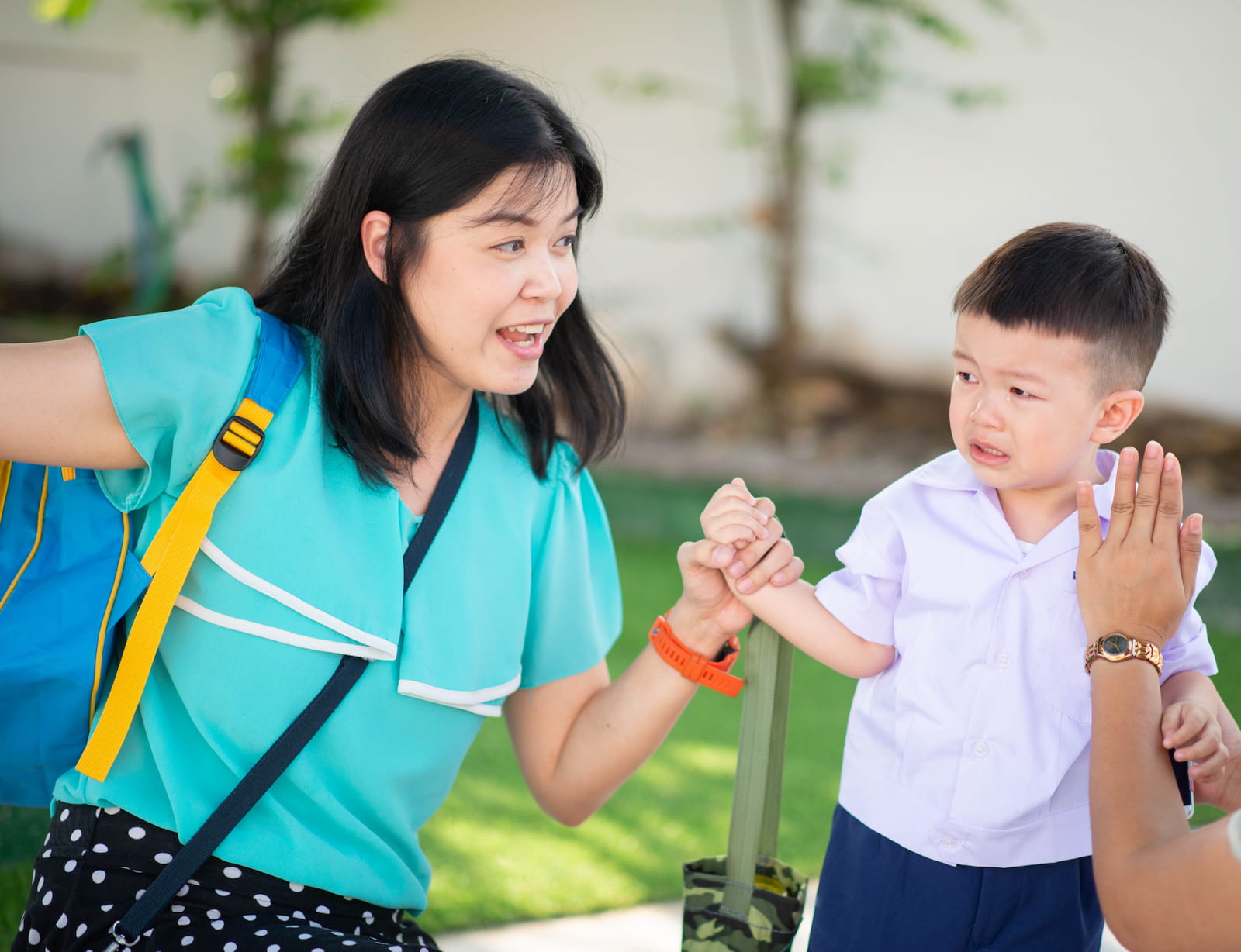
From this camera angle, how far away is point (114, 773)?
5.39 ft

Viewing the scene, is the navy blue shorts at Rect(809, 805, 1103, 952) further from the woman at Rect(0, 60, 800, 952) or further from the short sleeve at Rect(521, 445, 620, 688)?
the short sleeve at Rect(521, 445, 620, 688)

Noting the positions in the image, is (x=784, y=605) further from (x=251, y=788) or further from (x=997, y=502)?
(x=251, y=788)

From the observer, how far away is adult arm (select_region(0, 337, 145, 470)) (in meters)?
1.54

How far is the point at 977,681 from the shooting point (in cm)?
158

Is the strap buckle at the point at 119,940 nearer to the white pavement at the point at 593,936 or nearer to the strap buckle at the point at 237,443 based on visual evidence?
the strap buckle at the point at 237,443

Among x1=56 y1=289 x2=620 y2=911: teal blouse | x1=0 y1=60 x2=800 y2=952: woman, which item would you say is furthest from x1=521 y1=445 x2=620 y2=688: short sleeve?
x1=56 y1=289 x2=620 y2=911: teal blouse

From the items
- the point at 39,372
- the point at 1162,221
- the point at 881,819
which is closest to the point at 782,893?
the point at 881,819

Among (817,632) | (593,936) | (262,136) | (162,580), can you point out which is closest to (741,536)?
(817,632)

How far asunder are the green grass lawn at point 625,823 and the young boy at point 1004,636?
1309mm

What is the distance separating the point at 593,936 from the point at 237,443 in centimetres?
154

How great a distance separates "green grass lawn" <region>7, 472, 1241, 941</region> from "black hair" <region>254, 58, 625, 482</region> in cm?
136

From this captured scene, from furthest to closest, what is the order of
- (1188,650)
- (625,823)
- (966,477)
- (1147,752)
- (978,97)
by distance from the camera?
1. (978,97)
2. (625,823)
3. (966,477)
4. (1188,650)
5. (1147,752)

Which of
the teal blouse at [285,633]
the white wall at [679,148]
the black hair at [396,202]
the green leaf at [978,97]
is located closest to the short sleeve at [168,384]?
the teal blouse at [285,633]

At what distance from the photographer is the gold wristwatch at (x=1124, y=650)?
138cm
